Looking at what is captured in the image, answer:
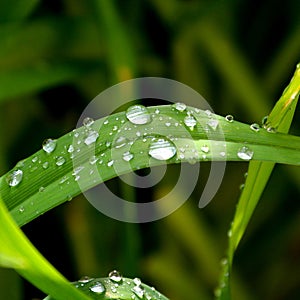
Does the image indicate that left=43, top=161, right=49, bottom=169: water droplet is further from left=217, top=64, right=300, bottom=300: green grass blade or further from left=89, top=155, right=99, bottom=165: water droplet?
left=217, top=64, right=300, bottom=300: green grass blade

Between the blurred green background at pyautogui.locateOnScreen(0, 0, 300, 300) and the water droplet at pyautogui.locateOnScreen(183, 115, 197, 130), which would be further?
the blurred green background at pyautogui.locateOnScreen(0, 0, 300, 300)

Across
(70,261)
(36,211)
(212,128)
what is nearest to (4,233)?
(36,211)

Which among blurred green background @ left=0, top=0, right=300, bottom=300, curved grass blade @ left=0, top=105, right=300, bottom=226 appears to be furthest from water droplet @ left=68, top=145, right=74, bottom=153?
blurred green background @ left=0, top=0, right=300, bottom=300

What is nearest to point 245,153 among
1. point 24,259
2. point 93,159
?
point 93,159

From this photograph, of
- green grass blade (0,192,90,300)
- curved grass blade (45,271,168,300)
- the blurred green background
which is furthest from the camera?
the blurred green background

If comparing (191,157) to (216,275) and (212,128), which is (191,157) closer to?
(212,128)

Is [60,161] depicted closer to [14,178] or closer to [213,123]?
[14,178]
